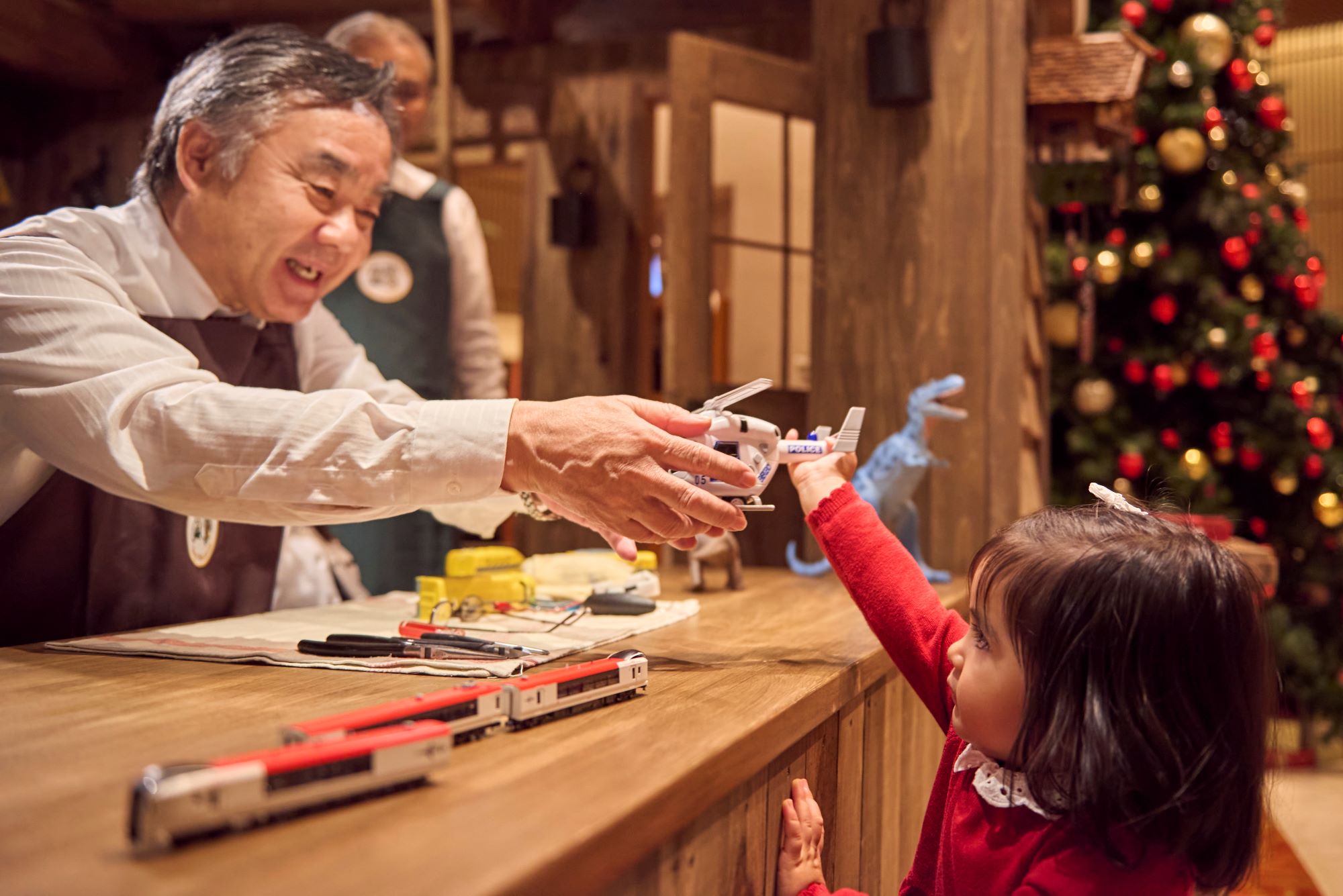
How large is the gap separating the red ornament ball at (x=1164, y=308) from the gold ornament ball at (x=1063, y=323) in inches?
11.9

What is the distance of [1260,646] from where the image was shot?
984 mm

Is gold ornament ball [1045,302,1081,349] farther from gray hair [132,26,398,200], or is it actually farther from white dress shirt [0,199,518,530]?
white dress shirt [0,199,518,530]

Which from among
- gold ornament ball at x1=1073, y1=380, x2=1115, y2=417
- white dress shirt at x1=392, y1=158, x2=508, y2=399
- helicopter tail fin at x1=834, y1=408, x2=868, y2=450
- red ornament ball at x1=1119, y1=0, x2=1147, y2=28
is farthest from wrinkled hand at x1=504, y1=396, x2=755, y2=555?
red ornament ball at x1=1119, y1=0, x2=1147, y2=28

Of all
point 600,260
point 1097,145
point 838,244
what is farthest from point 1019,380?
point 600,260

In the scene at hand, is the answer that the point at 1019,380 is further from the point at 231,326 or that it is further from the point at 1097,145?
the point at 231,326

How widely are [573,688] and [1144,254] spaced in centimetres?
398

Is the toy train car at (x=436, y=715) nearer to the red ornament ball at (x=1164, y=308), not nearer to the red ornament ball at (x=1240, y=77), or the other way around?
the red ornament ball at (x=1164, y=308)

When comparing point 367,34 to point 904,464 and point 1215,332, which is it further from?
point 1215,332

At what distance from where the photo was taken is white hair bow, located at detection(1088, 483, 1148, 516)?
110 centimetres

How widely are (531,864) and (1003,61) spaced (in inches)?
97.4

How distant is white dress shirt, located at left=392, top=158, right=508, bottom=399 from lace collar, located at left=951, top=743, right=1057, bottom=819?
82.5 inches

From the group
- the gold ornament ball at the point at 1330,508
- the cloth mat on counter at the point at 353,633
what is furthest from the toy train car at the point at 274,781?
the gold ornament ball at the point at 1330,508

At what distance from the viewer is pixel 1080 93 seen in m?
2.69

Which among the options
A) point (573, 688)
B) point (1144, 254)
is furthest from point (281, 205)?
point (1144, 254)
